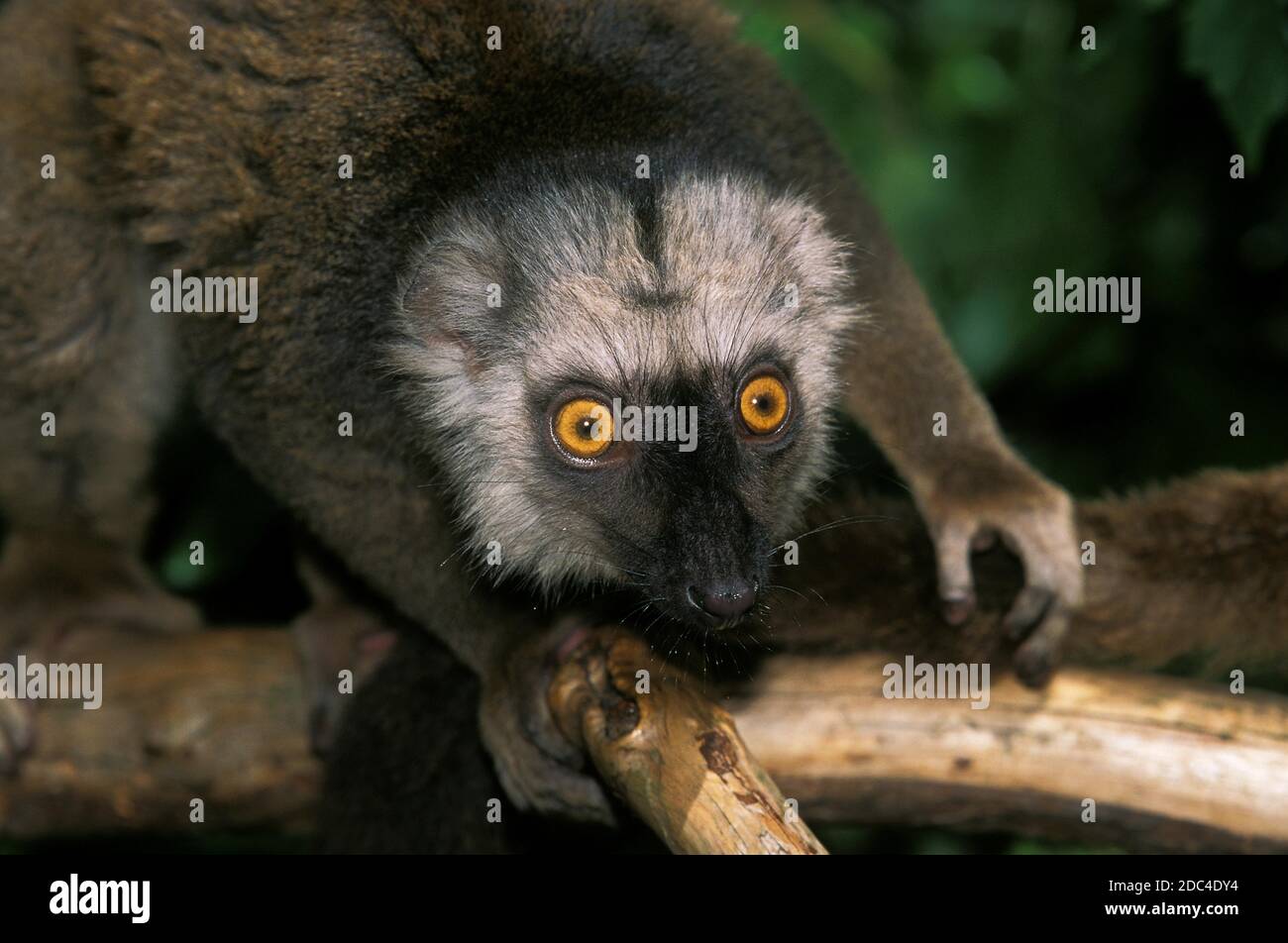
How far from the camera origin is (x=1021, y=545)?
3889 millimetres

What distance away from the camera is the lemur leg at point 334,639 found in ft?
14.0

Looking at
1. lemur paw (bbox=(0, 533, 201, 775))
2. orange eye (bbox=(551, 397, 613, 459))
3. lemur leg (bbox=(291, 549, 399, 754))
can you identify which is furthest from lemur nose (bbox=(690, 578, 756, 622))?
lemur paw (bbox=(0, 533, 201, 775))

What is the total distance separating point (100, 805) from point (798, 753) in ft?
7.65

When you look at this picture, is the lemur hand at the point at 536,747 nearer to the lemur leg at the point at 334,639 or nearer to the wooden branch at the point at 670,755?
the wooden branch at the point at 670,755

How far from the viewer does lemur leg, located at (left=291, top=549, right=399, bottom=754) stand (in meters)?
4.27

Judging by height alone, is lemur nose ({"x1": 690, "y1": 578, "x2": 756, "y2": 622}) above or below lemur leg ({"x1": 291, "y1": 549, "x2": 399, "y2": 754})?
above

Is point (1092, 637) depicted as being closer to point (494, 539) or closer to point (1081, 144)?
point (494, 539)

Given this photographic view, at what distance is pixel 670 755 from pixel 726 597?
367mm

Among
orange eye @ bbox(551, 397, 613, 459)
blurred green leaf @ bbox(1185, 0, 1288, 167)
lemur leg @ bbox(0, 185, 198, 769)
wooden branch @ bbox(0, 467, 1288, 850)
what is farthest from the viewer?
lemur leg @ bbox(0, 185, 198, 769)

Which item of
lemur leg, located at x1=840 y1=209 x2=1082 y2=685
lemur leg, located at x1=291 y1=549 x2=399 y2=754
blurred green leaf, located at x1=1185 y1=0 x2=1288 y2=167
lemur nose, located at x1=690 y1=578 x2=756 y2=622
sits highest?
blurred green leaf, located at x1=1185 y1=0 x2=1288 y2=167

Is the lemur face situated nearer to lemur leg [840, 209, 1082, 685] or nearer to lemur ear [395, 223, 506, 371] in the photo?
lemur ear [395, 223, 506, 371]

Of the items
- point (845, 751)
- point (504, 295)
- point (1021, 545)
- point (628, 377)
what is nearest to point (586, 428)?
point (628, 377)

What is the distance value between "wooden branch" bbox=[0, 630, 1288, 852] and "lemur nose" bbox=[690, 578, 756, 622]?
23 centimetres
